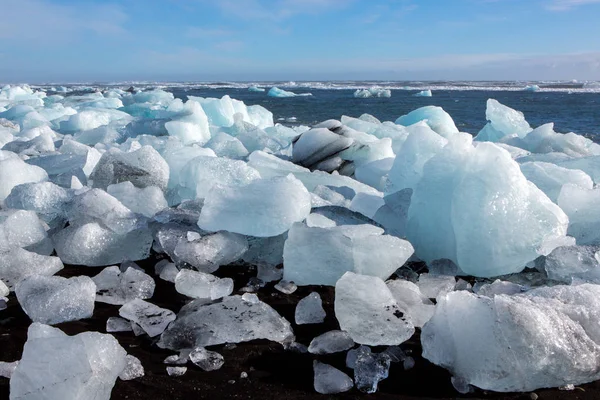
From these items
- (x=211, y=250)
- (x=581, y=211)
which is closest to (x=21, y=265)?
(x=211, y=250)

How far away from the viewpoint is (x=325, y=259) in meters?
2.00

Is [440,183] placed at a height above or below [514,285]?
above

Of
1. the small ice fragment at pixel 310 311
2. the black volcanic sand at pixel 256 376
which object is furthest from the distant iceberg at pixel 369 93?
the black volcanic sand at pixel 256 376

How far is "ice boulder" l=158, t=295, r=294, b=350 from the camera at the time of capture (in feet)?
5.06

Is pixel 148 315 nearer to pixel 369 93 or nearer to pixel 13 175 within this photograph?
pixel 13 175

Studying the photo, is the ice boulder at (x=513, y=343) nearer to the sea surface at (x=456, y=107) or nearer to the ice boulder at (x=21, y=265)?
the ice boulder at (x=21, y=265)

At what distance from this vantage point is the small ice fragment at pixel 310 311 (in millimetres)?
1726

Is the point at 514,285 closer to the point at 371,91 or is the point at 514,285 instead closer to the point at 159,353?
the point at 159,353

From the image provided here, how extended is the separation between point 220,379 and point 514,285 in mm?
1176

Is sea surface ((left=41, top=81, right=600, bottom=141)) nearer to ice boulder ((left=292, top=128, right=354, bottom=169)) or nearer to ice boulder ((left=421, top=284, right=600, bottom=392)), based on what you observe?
ice boulder ((left=292, top=128, right=354, bottom=169))

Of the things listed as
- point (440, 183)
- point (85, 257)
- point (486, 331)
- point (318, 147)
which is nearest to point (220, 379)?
point (486, 331)

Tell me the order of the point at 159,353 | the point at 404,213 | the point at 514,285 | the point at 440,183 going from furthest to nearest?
the point at 404,213
the point at 440,183
the point at 514,285
the point at 159,353

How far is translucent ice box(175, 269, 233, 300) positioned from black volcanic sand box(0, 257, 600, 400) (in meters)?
0.30

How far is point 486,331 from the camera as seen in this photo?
4.45 ft
